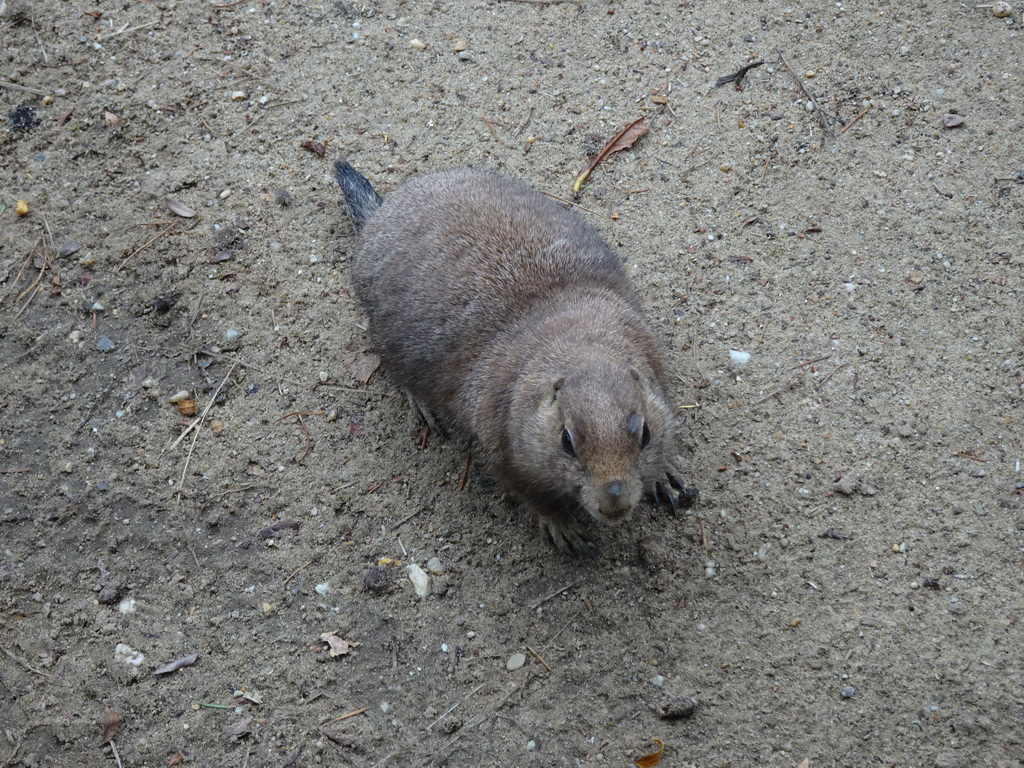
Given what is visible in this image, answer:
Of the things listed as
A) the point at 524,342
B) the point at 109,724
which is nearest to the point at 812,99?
the point at 524,342

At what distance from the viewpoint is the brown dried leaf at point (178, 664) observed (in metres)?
4.26

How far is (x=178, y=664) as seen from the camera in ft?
14.0

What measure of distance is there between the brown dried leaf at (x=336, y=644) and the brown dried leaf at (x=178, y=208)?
3189 mm

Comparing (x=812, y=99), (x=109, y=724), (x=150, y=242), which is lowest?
(x=109, y=724)

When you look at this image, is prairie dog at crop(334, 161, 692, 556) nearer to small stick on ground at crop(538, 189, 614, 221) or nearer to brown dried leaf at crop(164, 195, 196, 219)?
small stick on ground at crop(538, 189, 614, 221)

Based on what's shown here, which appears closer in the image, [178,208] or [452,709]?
[452,709]

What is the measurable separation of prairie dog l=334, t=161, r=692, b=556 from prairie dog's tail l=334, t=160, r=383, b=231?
26 cm

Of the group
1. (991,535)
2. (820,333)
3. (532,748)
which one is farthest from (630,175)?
(532,748)

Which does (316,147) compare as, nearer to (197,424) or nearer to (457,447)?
(197,424)

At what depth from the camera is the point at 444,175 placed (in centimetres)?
527

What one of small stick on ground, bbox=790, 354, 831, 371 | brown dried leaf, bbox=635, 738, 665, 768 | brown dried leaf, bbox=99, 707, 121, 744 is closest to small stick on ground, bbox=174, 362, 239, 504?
brown dried leaf, bbox=99, 707, 121, 744

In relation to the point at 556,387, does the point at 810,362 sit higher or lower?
lower

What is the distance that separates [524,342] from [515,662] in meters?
1.54

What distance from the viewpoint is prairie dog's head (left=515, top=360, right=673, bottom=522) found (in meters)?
3.58
